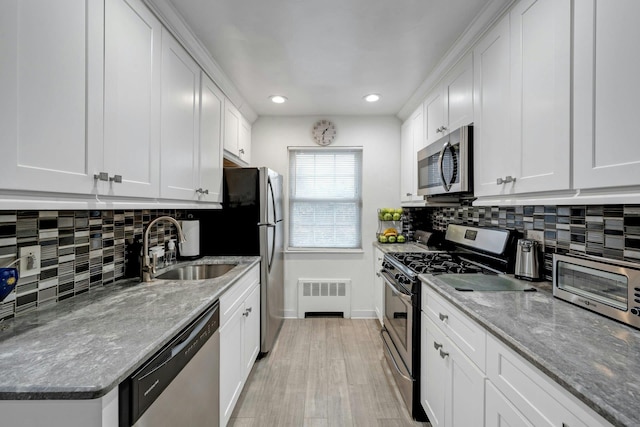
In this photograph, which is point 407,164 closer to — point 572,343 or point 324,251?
point 324,251

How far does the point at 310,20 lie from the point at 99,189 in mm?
1435

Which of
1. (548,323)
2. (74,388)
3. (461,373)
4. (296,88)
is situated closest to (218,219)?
(296,88)

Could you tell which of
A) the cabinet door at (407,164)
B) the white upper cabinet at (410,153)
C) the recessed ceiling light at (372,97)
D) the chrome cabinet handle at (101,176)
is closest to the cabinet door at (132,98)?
the chrome cabinet handle at (101,176)

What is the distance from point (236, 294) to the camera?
182 centimetres

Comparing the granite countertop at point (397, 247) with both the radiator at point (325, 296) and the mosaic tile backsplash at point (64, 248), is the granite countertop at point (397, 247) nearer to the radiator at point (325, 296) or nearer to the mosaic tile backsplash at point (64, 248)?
the radiator at point (325, 296)

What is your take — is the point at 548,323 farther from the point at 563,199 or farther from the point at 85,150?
the point at 85,150

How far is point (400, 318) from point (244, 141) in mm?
2356

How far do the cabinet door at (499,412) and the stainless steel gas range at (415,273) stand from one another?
0.72m

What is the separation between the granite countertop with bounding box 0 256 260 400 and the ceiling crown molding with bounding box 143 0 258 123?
1433mm

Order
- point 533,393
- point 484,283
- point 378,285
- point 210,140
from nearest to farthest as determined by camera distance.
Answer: point 533,393
point 484,283
point 210,140
point 378,285

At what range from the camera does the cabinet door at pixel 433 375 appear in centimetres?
147

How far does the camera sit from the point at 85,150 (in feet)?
3.38

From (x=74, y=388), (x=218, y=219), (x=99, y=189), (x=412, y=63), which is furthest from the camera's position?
(x=218, y=219)

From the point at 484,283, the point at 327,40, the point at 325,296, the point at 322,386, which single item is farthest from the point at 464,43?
the point at 325,296
